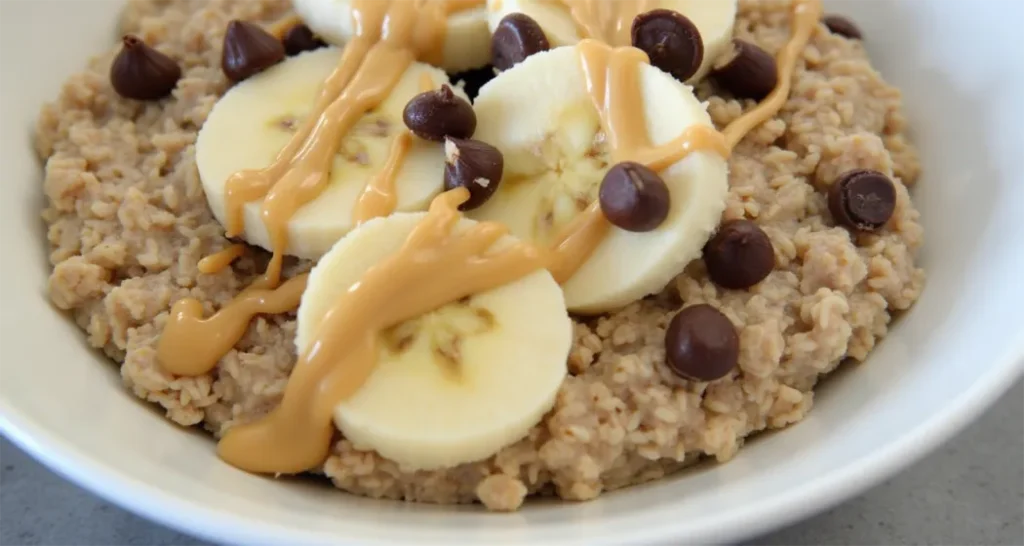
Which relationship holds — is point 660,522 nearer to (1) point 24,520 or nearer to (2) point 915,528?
(2) point 915,528

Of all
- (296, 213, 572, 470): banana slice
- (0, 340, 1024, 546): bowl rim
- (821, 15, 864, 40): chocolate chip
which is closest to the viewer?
(0, 340, 1024, 546): bowl rim

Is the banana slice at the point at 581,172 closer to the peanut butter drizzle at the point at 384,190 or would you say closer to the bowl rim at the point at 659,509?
the peanut butter drizzle at the point at 384,190

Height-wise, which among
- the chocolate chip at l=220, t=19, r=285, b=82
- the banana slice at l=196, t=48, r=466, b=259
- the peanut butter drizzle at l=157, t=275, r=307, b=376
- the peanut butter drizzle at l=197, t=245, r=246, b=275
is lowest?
the peanut butter drizzle at l=157, t=275, r=307, b=376

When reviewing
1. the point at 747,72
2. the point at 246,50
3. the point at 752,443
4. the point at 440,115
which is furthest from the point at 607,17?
the point at 752,443

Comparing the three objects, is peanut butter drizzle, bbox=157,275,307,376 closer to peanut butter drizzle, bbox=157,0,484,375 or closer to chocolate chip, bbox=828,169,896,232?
peanut butter drizzle, bbox=157,0,484,375

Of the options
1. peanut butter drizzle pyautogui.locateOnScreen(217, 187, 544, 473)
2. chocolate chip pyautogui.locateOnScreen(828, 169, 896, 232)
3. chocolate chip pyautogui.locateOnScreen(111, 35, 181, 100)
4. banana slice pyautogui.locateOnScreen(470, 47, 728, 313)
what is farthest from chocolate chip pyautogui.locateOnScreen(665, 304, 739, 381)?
chocolate chip pyautogui.locateOnScreen(111, 35, 181, 100)

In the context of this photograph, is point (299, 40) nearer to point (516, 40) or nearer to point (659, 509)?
point (516, 40)

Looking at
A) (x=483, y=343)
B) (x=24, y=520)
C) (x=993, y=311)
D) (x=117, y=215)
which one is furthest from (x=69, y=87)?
(x=993, y=311)
